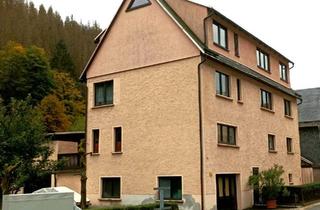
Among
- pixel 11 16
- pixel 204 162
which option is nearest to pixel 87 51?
pixel 11 16

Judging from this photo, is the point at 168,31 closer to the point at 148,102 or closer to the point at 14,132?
the point at 148,102

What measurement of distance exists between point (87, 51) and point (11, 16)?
55.4 ft

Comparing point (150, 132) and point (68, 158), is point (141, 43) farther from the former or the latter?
point (68, 158)

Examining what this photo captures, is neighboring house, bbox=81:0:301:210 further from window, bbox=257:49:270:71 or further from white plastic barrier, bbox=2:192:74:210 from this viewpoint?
white plastic barrier, bbox=2:192:74:210

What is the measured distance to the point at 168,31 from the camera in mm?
24078

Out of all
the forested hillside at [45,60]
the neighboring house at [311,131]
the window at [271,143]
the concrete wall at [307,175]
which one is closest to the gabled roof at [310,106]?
the neighboring house at [311,131]

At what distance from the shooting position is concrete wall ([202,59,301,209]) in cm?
2248

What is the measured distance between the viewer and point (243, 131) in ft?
84.4

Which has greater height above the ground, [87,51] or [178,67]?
[87,51]

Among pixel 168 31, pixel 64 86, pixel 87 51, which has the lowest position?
pixel 168 31

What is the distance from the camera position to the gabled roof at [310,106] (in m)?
42.8

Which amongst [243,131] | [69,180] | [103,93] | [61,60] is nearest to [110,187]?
[69,180]

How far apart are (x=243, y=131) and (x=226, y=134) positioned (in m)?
1.93

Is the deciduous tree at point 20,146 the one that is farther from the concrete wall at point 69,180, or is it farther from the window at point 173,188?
the concrete wall at point 69,180
